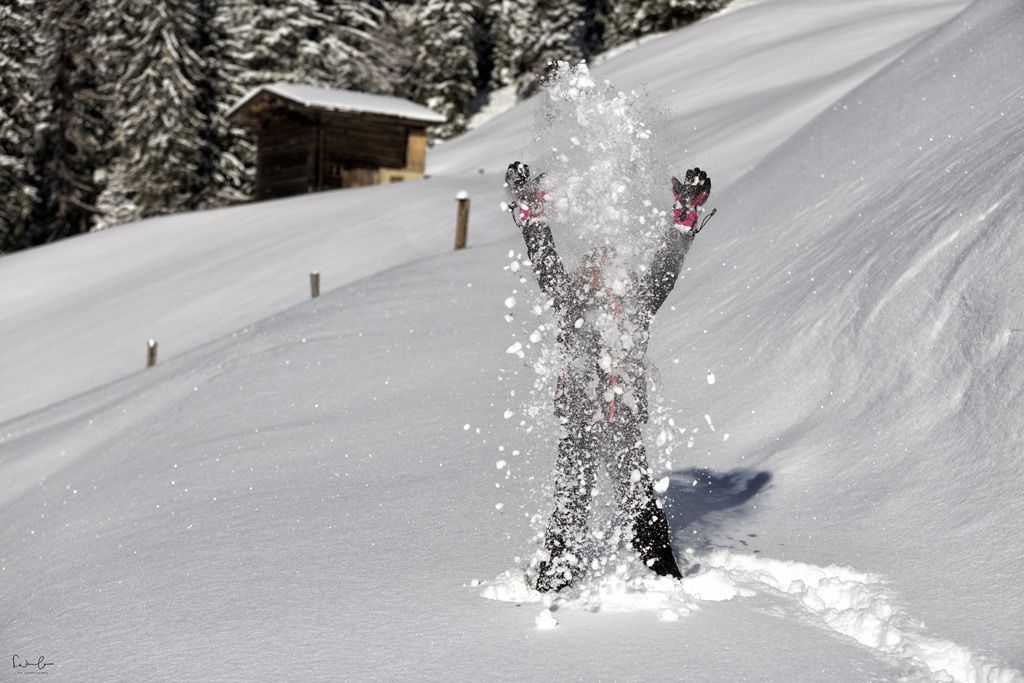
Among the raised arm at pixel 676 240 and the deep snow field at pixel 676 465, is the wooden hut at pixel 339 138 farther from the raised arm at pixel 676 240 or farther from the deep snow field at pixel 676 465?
the raised arm at pixel 676 240

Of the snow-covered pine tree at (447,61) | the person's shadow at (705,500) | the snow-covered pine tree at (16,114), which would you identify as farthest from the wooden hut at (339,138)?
the person's shadow at (705,500)

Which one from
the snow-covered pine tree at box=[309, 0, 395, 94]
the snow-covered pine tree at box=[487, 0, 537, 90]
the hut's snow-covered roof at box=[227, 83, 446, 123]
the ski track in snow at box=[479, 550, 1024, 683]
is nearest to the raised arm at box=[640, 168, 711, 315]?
the ski track in snow at box=[479, 550, 1024, 683]

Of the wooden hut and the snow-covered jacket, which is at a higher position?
the wooden hut

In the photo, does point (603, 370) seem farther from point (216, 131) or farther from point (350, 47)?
point (350, 47)

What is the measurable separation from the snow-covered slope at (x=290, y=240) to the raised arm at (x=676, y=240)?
13015 millimetres

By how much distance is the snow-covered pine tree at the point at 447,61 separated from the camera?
53.6 m

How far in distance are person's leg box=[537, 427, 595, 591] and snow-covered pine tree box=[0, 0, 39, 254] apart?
38431mm

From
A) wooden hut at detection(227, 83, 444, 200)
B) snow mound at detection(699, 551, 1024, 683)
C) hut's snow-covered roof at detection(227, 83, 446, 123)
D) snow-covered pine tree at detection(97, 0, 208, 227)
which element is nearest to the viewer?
snow mound at detection(699, 551, 1024, 683)

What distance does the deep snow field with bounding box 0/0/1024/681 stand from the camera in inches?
172

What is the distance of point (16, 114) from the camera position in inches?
1564

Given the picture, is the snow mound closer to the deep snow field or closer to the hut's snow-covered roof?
the deep snow field

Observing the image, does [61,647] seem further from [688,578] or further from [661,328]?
[661,328]

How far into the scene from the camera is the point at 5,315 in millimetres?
23188

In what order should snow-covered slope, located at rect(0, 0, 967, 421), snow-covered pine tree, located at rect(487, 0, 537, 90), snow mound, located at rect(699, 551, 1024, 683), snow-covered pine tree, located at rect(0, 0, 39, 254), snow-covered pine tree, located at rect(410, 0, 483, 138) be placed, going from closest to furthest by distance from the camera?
snow mound, located at rect(699, 551, 1024, 683) < snow-covered slope, located at rect(0, 0, 967, 421) < snow-covered pine tree, located at rect(0, 0, 39, 254) < snow-covered pine tree, located at rect(410, 0, 483, 138) < snow-covered pine tree, located at rect(487, 0, 537, 90)
